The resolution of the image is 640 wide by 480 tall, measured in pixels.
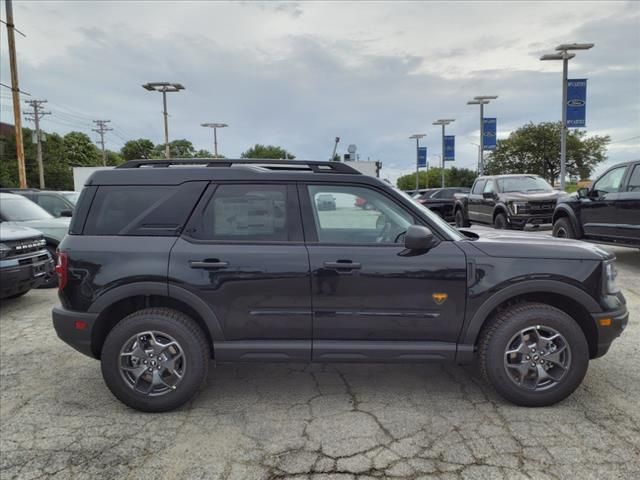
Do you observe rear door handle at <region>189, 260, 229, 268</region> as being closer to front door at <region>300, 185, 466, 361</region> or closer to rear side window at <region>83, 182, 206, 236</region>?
rear side window at <region>83, 182, 206, 236</region>

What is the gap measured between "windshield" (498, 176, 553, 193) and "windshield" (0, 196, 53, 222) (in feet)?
38.5

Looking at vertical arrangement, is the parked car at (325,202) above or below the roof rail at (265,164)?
below

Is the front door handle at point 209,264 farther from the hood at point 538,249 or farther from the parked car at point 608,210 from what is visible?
the parked car at point 608,210

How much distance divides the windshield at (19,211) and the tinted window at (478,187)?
12030 millimetres

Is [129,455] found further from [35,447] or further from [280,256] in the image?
[280,256]

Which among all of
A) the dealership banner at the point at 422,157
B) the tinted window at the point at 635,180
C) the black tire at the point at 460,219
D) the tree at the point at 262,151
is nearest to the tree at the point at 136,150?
the tree at the point at 262,151

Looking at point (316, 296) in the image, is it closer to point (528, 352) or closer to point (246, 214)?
point (246, 214)

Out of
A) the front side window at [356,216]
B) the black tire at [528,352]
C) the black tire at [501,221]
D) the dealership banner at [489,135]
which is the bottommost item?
the black tire at [528,352]

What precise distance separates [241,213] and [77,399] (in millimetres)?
1985

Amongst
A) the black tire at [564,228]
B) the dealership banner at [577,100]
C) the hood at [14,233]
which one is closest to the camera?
the hood at [14,233]

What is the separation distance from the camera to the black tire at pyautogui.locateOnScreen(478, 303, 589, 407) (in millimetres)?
3197

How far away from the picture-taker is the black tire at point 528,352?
3197 millimetres

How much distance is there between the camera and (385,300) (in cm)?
322

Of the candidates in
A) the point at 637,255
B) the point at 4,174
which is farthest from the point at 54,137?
the point at 637,255
